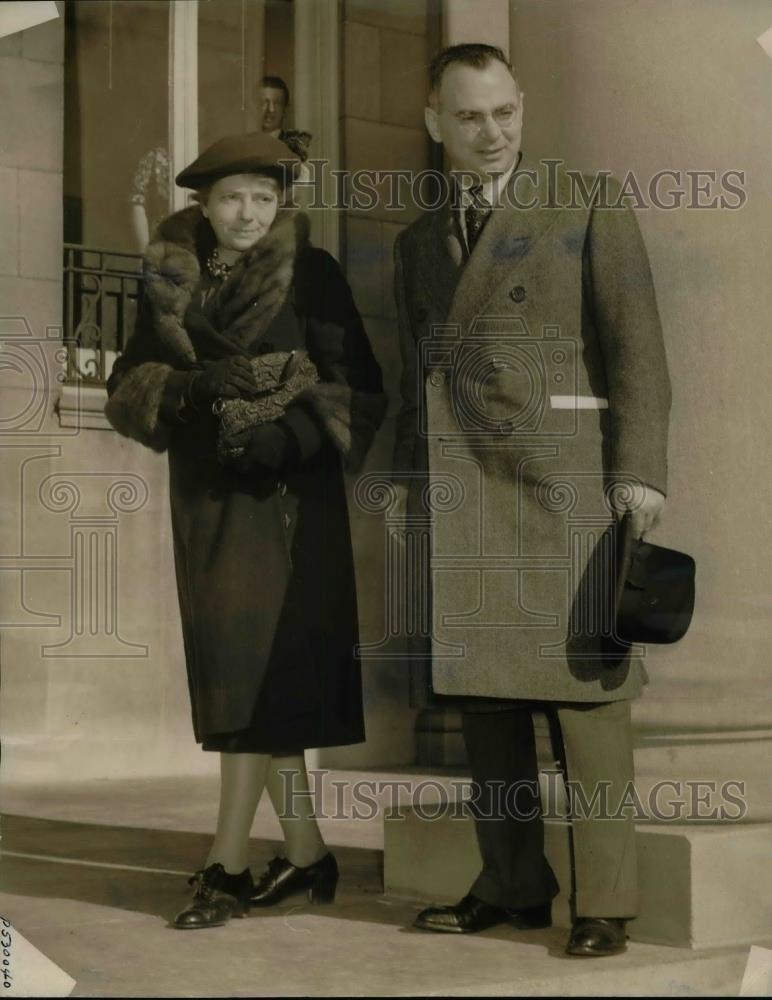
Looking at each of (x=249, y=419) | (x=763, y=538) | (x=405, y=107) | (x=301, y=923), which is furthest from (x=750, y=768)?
(x=405, y=107)

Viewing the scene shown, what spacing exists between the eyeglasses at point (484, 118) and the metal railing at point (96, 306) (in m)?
0.95

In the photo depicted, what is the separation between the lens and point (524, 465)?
446cm

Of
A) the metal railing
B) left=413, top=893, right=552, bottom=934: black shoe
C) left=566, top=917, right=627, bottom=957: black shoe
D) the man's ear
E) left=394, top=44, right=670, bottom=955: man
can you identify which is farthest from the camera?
the metal railing

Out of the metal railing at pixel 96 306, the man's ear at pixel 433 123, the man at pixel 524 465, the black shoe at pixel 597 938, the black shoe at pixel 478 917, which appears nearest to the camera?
the black shoe at pixel 597 938

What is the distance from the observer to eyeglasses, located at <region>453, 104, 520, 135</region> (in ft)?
14.8

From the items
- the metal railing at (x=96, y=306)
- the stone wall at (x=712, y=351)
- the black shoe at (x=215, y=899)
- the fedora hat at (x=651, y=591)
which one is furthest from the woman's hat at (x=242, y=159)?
the black shoe at (x=215, y=899)

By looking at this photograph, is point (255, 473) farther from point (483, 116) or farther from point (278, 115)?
point (483, 116)

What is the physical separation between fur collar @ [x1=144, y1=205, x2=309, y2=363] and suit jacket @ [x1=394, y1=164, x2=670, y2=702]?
39 centimetres

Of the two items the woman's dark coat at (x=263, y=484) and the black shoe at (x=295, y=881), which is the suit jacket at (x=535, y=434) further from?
the black shoe at (x=295, y=881)

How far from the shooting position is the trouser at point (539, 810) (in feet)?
13.9

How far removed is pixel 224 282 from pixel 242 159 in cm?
33

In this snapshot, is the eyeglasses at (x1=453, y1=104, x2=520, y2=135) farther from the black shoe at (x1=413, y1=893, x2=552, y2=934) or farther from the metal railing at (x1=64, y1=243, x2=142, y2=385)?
the black shoe at (x1=413, y1=893, x2=552, y2=934)

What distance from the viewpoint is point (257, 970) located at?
4137 millimetres

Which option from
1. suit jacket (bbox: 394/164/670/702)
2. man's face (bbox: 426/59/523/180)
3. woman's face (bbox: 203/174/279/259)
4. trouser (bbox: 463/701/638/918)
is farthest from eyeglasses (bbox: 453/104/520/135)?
trouser (bbox: 463/701/638/918)
